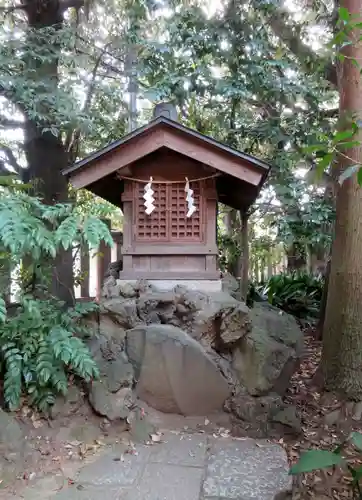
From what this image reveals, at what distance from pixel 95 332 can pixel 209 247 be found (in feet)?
5.59

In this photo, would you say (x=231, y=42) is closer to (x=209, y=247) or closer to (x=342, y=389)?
(x=209, y=247)

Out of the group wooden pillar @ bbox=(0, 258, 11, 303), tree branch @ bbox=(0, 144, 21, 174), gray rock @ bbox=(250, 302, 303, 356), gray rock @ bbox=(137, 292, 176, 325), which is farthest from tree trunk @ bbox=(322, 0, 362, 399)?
tree branch @ bbox=(0, 144, 21, 174)

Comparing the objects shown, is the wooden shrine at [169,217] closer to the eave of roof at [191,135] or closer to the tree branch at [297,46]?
the eave of roof at [191,135]

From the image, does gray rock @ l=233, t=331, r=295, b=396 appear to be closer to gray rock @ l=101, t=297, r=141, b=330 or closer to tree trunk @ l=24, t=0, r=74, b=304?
gray rock @ l=101, t=297, r=141, b=330

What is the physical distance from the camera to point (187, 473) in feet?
11.4

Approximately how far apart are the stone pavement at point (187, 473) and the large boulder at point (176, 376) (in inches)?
15.8

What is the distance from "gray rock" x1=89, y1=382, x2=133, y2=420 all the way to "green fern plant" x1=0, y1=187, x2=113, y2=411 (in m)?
0.16

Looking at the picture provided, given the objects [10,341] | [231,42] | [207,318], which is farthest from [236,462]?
[231,42]

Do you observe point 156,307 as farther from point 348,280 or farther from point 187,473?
point 348,280

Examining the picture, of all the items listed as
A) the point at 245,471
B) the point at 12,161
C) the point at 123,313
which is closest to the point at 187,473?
the point at 245,471

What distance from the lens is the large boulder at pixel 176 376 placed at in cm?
445

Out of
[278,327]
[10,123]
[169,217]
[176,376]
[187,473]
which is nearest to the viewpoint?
[187,473]

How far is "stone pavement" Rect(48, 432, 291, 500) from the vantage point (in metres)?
3.16

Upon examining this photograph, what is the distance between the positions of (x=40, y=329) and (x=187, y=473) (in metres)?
1.87
